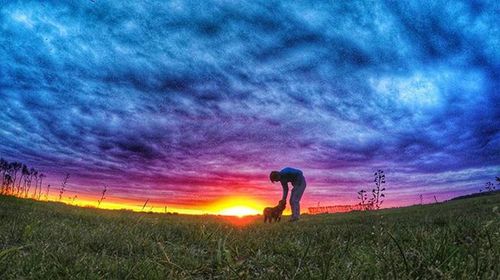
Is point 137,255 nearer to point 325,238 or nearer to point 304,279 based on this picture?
point 304,279

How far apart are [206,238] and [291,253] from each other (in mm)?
1878

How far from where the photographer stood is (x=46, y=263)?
4012 mm

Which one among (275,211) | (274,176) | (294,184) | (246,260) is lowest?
(246,260)

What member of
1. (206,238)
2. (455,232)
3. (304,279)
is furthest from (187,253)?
(455,232)

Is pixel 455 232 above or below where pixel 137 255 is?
above

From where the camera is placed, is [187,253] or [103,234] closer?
[187,253]

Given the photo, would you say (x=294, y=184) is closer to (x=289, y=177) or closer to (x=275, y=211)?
(x=289, y=177)

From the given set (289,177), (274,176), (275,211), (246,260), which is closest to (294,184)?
(289,177)

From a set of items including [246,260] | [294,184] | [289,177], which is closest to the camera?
[246,260]

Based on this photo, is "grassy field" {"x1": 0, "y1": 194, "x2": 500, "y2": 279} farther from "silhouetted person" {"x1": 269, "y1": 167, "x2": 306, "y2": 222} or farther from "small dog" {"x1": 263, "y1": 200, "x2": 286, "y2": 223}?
"silhouetted person" {"x1": 269, "y1": 167, "x2": 306, "y2": 222}

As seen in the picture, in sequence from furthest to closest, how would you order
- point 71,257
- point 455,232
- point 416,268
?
point 455,232, point 71,257, point 416,268

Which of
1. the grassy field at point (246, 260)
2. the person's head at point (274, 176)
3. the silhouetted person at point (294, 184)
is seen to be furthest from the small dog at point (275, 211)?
the grassy field at point (246, 260)

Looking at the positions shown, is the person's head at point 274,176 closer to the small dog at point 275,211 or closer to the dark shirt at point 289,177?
the dark shirt at point 289,177

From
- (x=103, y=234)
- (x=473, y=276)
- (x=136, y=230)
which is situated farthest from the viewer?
(x=136, y=230)
